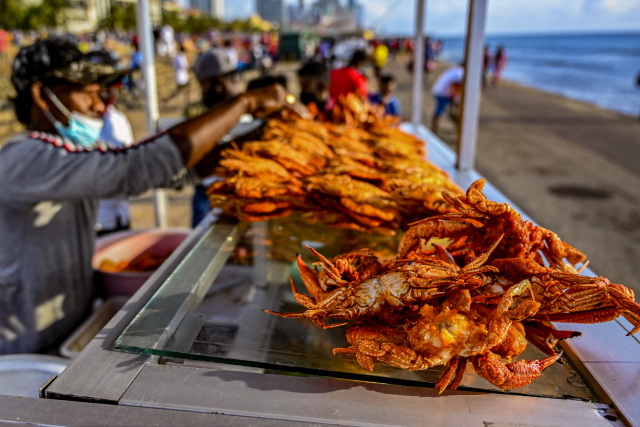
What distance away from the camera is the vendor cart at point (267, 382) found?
0.97 metres

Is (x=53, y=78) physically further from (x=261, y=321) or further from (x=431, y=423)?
(x=431, y=423)

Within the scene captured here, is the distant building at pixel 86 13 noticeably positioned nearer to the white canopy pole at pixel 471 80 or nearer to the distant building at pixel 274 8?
the distant building at pixel 274 8

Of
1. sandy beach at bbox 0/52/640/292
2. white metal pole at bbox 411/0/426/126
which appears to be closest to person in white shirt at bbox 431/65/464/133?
sandy beach at bbox 0/52/640/292

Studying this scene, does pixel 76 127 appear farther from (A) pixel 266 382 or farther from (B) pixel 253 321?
(A) pixel 266 382

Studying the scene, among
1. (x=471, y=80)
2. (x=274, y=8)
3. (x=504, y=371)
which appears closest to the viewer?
(x=504, y=371)

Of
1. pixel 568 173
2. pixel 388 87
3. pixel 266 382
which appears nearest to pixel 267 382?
pixel 266 382

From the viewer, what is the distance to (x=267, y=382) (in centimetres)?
107

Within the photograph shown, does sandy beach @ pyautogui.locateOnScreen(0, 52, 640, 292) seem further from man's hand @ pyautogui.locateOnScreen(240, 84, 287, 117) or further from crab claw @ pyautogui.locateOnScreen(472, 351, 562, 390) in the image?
crab claw @ pyautogui.locateOnScreen(472, 351, 562, 390)

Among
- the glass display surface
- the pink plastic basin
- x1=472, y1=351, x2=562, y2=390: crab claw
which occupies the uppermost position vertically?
x1=472, y1=351, x2=562, y2=390: crab claw

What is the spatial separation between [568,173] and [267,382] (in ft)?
29.5

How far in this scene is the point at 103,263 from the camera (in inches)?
123

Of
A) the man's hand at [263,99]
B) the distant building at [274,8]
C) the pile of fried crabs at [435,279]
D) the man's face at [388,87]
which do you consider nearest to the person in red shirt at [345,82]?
the man's face at [388,87]

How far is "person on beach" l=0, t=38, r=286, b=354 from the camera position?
1824mm

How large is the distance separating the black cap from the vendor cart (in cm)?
140
